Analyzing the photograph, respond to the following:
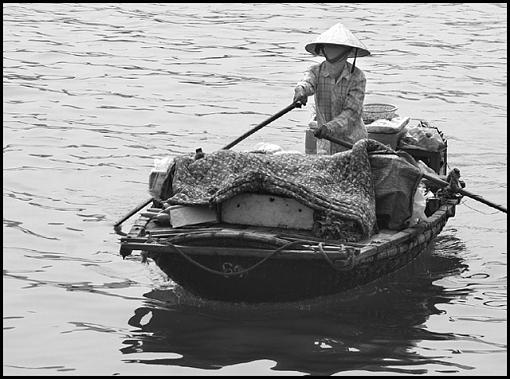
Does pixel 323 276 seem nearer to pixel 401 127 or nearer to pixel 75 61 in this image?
pixel 401 127

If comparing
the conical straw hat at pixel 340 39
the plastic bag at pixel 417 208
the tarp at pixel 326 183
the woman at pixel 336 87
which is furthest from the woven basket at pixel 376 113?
the tarp at pixel 326 183

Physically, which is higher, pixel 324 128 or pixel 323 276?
pixel 324 128

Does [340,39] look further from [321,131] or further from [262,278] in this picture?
[262,278]

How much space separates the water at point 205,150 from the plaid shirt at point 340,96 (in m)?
1.15

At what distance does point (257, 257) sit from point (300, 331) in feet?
2.09

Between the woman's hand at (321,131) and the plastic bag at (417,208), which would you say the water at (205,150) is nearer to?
the plastic bag at (417,208)

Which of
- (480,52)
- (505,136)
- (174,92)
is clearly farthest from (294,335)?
(480,52)

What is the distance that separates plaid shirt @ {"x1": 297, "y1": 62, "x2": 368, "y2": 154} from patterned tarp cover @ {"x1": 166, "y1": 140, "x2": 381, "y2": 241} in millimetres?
799

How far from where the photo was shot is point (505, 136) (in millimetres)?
14383

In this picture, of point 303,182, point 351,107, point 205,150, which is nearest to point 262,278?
point 303,182

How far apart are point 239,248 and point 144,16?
44.0 ft

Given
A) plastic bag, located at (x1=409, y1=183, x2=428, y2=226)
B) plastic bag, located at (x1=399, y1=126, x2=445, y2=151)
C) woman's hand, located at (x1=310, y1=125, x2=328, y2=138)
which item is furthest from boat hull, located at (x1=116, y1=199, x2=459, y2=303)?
plastic bag, located at (x1=399, y1=126, x2=445, y2=151)

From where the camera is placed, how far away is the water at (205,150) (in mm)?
7570

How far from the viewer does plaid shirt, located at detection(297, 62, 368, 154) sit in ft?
28.9
